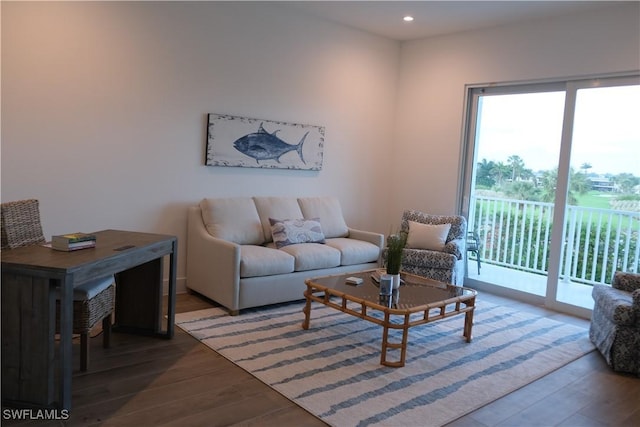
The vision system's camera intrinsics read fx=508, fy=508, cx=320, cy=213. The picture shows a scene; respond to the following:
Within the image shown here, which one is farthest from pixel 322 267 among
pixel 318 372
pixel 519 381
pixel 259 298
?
pixel 519 381

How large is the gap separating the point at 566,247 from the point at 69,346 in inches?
180

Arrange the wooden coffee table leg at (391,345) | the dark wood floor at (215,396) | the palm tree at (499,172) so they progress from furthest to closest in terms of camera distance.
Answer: the palm tree at (499,172), the wooden coffee table leg at (391,345), the dark wood floor at (215,396)

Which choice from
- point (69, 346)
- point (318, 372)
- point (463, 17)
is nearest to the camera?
point (69, 346)

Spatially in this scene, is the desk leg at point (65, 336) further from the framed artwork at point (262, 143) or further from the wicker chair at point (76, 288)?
the framed artwork at point (262, 143)

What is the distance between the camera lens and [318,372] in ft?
10.2

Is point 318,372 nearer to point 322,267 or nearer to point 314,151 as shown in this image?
point 322,267

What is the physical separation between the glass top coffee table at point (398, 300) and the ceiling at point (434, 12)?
2.57 metres

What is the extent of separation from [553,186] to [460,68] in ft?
5.37

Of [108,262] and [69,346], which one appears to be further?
[108,262]

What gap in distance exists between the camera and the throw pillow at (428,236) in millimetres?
5070

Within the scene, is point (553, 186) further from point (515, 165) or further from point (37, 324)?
point (37, 324)

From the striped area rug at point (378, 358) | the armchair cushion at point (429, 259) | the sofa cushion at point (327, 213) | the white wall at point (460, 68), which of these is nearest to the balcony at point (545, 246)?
the white wall at point (460, 68)

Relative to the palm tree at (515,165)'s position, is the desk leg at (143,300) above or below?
below

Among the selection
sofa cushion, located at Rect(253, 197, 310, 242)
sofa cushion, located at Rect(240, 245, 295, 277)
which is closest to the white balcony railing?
sofa cushion, located at Rect(253, 197, 310, 242)
